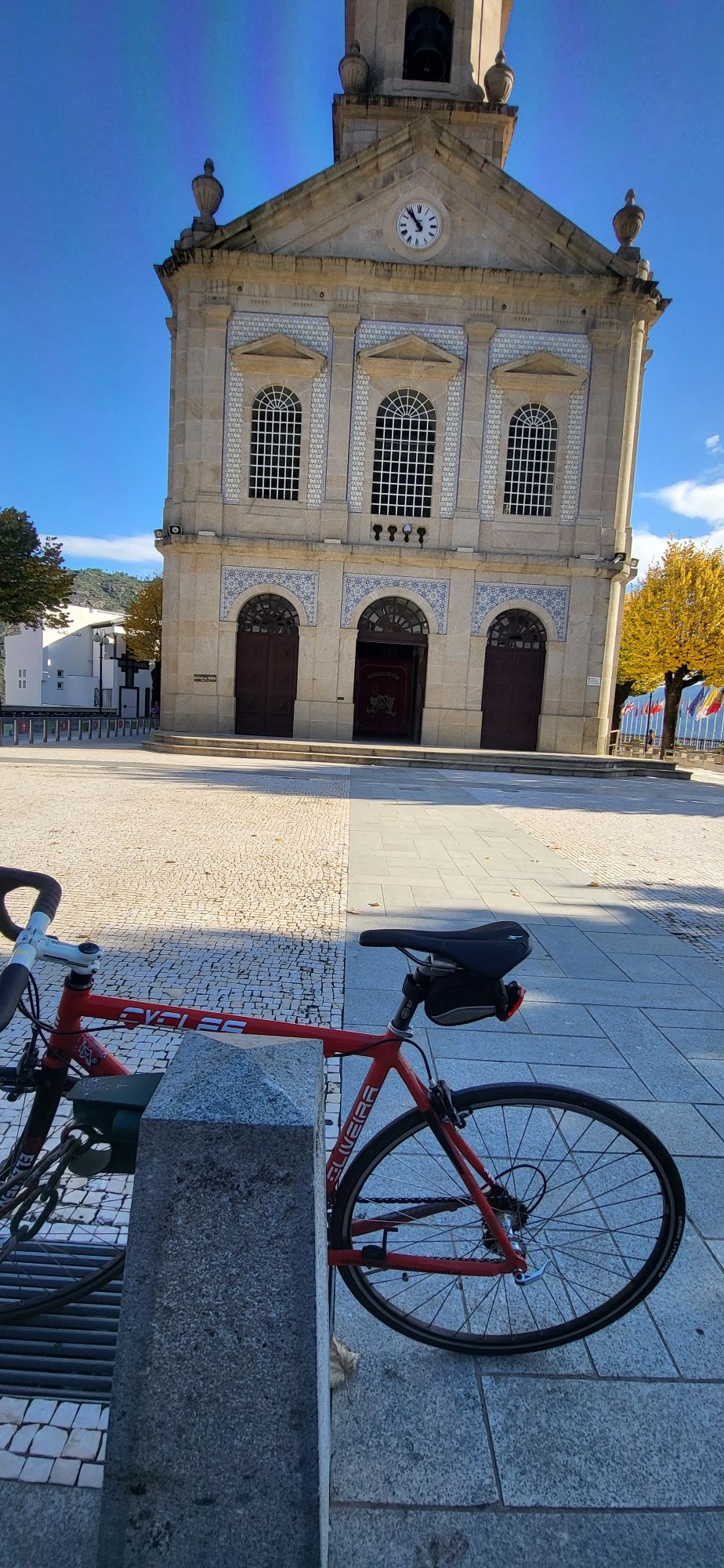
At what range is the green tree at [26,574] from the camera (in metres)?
33.1

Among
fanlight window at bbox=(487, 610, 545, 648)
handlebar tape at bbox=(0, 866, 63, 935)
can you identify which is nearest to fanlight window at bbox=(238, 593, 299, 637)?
fanlight window at bbox=(487, 610, 545, 648)

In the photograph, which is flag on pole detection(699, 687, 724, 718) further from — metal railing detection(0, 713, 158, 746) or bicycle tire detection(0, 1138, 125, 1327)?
bicycle tire detection(0, 1138, 125, 1327)

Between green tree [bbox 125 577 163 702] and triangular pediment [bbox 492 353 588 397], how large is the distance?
85.1ft

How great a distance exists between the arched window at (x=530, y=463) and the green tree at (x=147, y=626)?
2549 cm

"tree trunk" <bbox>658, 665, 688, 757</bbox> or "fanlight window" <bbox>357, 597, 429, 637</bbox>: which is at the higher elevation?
"fanlight window" <bbox>357, 597, 429, 637</bbox>

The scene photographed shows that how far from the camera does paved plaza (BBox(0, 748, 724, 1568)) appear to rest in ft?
5.77

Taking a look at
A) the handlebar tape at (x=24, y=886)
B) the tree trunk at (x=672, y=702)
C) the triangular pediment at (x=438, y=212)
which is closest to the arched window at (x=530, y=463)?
the triangular pediment at (x=438, y=212)

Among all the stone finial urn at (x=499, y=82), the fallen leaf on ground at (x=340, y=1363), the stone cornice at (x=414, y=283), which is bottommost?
the fallen leaf on ground at (x=340, y=1363)

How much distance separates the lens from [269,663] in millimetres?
23625

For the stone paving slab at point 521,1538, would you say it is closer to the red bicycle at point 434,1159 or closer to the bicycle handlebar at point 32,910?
the red bicycle at point 434,1159

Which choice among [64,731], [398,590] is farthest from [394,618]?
[64,731]

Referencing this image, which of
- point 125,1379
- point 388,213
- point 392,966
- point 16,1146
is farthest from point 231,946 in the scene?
point 388,213

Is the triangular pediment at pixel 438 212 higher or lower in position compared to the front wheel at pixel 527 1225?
higher

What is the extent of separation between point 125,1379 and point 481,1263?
1.06m
